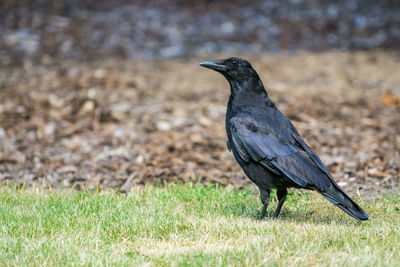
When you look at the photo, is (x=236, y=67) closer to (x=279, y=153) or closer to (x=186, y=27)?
(x=279, y=153)

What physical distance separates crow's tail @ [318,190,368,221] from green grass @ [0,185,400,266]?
0.11 metres

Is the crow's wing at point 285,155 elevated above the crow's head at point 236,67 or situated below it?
below

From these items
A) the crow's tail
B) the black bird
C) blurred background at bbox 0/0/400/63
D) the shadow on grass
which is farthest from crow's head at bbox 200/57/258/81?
blurred background at bbox 0/0/400/63

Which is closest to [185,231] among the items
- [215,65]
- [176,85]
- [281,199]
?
[281,199]

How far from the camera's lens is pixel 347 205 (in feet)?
13.6

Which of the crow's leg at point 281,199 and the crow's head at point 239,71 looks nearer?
the crow's leg at point 281,199

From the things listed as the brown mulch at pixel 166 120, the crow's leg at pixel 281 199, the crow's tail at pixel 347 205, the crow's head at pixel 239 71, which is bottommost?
the brown mulch at pixel 166 120

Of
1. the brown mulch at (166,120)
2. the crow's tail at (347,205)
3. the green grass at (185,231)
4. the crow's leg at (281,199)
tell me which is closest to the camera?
the green grass at (185,231)

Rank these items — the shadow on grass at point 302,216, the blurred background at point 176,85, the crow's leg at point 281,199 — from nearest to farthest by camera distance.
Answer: the shadow on grass at point 302,216
the crow's leg at point 281,199
the blurred background at point 176,85

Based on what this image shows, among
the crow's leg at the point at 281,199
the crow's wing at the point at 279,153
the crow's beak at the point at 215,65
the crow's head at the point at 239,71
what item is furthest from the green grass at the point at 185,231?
the crow's beak at the point at 215,65

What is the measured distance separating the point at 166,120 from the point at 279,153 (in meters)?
3.67

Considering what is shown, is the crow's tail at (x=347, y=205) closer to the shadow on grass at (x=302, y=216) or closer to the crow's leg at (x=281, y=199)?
the shadow on grass at (x=302, y=216)

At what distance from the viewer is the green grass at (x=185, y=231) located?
A: 3.53 metres

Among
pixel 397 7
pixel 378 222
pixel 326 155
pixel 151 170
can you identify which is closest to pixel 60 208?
pixel 151 170
